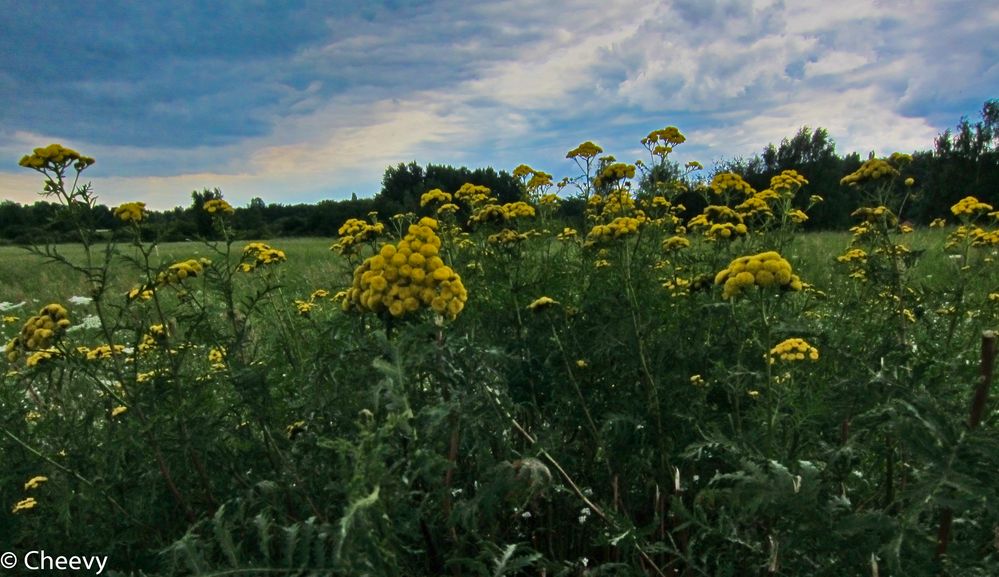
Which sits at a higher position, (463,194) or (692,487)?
(463,194)

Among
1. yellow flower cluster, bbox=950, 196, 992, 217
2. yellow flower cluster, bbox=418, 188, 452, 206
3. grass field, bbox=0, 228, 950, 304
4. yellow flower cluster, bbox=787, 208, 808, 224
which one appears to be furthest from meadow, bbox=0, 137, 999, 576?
grass field, bbox=0, 228, 950, 304

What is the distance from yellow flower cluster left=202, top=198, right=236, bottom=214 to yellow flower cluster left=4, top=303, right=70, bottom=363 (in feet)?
3.96

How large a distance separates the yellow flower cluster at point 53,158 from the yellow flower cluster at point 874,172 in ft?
12.9

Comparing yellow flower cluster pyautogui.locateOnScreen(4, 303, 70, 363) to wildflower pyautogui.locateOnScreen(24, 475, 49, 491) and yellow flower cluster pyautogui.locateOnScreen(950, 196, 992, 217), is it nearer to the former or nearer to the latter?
wildflower pyautogui.locateOnScreen(24, 475, 49, 491)

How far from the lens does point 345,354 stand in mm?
1927

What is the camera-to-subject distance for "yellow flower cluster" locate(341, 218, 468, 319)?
1.80m

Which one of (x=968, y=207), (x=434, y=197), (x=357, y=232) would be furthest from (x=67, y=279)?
(x=968, y=207)

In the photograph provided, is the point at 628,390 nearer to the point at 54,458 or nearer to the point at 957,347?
the point at 957,347

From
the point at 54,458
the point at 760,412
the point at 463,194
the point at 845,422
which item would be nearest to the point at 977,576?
the point at 845,422

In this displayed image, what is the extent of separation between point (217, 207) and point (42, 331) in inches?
54.5

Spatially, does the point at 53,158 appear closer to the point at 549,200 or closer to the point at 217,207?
the point at 217,207

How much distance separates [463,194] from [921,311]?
2999mm

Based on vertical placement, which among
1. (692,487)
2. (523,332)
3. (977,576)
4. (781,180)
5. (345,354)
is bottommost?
(692,487)

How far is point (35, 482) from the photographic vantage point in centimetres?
249
